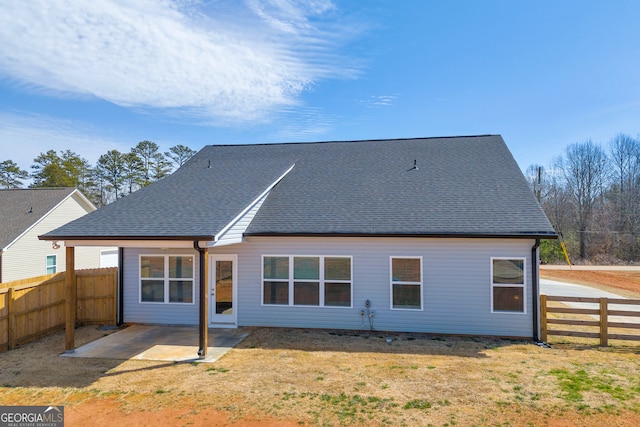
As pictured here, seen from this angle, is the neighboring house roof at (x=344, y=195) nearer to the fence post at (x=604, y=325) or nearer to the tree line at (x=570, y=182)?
the fence post at (x=604, y=325)

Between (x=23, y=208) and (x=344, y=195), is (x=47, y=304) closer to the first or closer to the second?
(x=344, y=195)

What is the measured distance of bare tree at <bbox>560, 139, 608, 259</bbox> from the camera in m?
33.4

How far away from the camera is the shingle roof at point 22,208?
17.6m

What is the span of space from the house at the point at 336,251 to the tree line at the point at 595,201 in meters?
21.6

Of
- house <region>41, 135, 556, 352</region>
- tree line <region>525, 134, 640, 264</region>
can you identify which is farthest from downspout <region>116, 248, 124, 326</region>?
tree line <region>525, 134, 640, 264</region>

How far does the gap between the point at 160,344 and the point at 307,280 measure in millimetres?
4148

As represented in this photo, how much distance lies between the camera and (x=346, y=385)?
6.55 meters

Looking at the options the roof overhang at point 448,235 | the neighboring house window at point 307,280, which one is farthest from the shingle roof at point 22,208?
the roof overhang at point 448,235

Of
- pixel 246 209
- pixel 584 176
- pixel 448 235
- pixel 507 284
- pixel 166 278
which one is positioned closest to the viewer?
pixel 448 235

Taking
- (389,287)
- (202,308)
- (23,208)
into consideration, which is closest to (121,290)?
(202,308)

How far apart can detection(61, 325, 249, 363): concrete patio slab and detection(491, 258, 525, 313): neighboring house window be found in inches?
268

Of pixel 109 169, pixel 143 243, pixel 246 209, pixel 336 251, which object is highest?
pixel 109 169

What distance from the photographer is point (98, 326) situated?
11.2 metres

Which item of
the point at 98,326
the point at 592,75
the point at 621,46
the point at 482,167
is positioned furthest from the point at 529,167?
the point at 98,326
